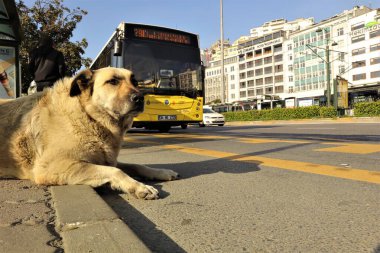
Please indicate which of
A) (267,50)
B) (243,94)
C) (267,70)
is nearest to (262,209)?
(267,70)

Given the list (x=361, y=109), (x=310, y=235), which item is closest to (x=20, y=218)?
(x=310, y=235)

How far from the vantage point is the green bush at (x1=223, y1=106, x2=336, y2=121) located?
34.3 metres

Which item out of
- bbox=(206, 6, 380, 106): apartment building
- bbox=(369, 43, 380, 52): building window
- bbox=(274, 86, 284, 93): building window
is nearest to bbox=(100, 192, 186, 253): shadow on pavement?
bbox=(206, 6, 380, 106): apartment building

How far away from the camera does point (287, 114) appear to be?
1522 inches

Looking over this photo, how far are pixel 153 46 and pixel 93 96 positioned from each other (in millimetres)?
9169

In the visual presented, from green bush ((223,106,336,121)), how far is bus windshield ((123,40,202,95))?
955 inches

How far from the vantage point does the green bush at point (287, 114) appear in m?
34.3

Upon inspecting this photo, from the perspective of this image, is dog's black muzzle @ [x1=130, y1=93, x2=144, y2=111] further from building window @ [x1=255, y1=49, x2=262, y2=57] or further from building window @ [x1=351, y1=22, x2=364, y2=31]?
building window @ [x1=255, y1=49, x2=262, y2=57]

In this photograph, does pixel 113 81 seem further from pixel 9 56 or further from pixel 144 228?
pixel 9 56

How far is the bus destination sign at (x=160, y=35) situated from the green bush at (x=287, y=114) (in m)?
24.5

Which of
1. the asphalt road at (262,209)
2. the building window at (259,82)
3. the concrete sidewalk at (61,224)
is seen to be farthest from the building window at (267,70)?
the concrete sidewalk at (61,224)

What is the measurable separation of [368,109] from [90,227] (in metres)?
32.0

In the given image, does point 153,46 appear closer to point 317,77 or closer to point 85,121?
point 85,121

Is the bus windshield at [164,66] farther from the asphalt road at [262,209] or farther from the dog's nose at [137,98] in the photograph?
the dog's nose at [137,98]
